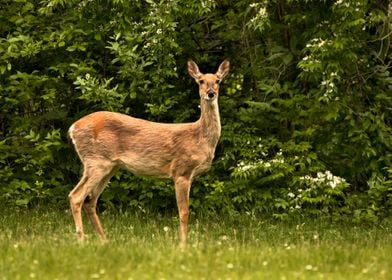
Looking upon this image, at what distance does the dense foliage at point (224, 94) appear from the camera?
12141 mm

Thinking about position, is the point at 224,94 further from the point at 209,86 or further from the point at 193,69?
the point at 209,86

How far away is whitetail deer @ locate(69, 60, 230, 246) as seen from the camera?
10219 millimetres

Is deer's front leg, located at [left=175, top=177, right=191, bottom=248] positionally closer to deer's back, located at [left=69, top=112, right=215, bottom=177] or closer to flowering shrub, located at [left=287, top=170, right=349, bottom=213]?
deer's back, located at [left=69, top=112, right=215, bottom=177]

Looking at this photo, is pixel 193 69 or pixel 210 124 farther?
pixel 193 69

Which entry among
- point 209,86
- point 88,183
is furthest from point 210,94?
point 88,183

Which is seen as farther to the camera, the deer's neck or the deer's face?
the deer's neck

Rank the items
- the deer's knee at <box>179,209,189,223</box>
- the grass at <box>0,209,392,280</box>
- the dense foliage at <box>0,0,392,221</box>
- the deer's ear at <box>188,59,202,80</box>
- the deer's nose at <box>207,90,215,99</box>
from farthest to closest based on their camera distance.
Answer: the dense foliage at <box>0,0,392,221</box>
the deer's ear at <box>188,59,202,80</box>
the deer's nose at <box>207,90,215,99</box>
the deer's knee at <box>179,209,189,223</box>
the grass at <box>0,209,392,280</box>

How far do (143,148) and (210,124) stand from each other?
798 mm

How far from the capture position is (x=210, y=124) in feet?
33.8

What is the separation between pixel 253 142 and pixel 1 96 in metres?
3.72

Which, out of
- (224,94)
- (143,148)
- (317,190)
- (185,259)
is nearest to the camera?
(185,259)

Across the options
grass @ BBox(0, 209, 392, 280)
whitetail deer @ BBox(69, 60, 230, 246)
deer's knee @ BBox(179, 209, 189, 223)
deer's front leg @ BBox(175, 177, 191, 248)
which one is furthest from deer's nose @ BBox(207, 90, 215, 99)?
grass @ BBox(0, 209, 392, 280)

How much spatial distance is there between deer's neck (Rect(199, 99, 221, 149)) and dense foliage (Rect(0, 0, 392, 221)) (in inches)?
66.6

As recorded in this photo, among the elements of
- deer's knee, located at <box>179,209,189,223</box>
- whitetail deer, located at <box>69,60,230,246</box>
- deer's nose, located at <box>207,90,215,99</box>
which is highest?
deer's nose, located at <box>207,90,215,99</box>
